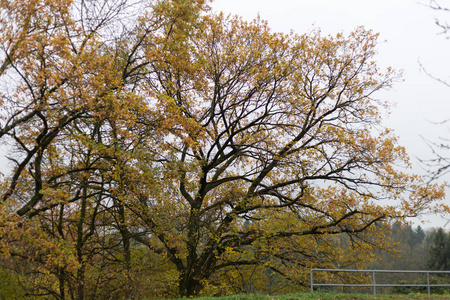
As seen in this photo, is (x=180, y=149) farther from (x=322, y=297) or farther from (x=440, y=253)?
(x=440, y=253)

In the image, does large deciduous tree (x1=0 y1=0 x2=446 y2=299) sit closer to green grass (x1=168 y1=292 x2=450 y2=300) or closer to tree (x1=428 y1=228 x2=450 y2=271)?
green grass (x1=168 y1=292 x2=450 y2=300)

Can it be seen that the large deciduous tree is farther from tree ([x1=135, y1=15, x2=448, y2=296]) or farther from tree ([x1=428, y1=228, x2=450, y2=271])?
tree ([x1=428, y1=228, x2=450, y2=271])

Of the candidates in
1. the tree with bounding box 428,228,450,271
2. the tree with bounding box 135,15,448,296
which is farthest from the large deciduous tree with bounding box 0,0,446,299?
the tree with bounding box 428,228,450,271

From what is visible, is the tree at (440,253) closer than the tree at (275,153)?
No

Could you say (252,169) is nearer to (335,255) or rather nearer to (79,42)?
(335,255)

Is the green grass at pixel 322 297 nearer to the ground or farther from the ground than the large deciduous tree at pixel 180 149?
nearer to the ground

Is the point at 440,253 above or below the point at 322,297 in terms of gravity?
below

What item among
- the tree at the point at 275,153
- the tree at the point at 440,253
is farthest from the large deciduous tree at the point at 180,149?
the tree at the point at 440,253

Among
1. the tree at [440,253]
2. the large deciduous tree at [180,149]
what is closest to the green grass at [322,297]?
the large deciduous tree at [180,149]

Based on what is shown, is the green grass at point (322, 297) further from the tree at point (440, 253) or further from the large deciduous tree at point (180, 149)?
the tree at point (440, 253)

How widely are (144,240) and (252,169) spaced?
509 centimetres

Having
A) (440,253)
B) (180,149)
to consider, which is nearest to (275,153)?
(180,149)

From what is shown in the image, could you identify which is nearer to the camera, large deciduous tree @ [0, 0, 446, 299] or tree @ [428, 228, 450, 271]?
large deciduous tree @ [0, 0, 446, 299]

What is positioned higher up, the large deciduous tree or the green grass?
the large deciduous tree
